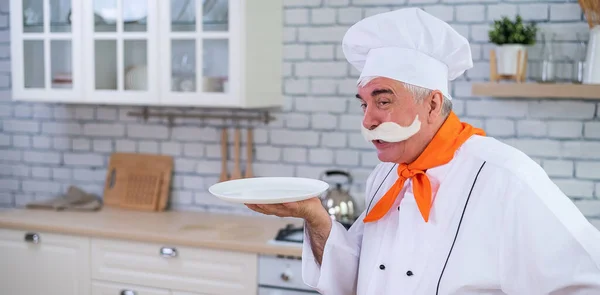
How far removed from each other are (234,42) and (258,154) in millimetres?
669

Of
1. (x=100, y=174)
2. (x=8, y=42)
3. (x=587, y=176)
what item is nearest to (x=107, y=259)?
(x=100, y=174)

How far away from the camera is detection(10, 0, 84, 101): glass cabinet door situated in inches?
136

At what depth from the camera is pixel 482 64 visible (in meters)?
3.13

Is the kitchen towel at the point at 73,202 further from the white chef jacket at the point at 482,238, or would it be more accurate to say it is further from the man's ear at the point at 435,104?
the man's ear at the point at 435,104

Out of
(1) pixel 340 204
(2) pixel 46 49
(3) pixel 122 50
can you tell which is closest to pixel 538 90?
(1) pixel 340 204

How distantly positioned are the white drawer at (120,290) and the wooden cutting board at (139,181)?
21.9 inches

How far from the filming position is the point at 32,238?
3.36m

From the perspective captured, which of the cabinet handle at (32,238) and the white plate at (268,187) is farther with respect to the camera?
the cabinet handle at (32,238)

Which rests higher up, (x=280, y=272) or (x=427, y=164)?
(x=427, y=164)

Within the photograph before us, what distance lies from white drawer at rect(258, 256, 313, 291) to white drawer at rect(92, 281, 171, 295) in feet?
1.59

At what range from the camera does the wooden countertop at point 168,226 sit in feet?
9.78

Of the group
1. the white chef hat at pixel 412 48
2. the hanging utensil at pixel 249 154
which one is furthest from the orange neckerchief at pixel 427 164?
the hanging utensil at pixel 249 154

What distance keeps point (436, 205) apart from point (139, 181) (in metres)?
2.44

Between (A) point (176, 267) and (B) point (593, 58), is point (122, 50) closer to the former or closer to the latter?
(A) point (176, 267)
